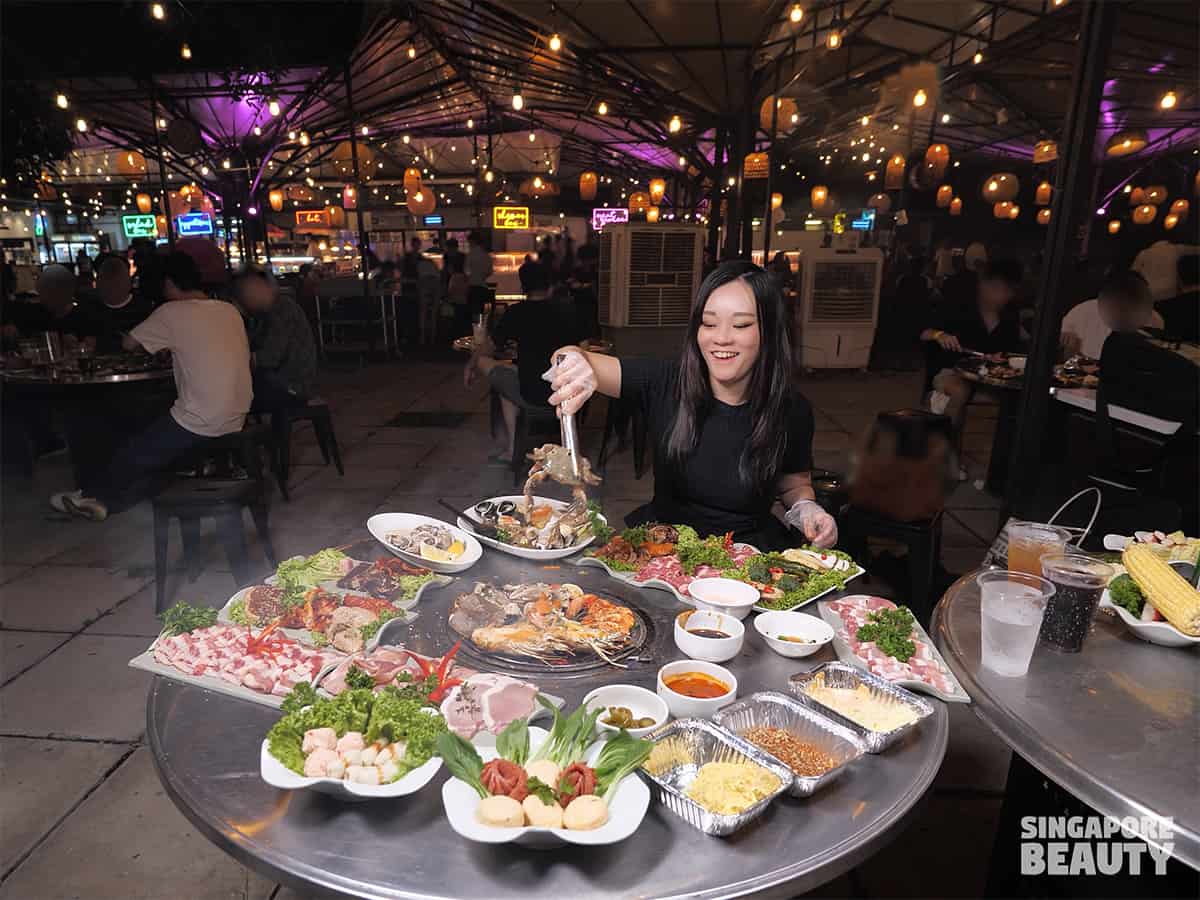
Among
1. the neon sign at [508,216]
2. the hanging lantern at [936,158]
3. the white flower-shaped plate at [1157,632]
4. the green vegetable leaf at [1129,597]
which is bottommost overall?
the white flower-shaped plate at [1157,632]

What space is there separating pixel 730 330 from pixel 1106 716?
1710 mm

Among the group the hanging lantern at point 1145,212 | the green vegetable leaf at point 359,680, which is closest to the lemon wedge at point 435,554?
the green vegetable leaf at point 359,680

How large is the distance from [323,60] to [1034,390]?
1170 centimetres

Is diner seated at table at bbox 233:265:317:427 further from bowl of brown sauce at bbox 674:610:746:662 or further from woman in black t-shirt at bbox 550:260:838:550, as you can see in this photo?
bowl of brown sauce at bbox 674:610:746:662

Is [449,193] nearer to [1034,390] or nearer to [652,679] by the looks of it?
[1034,390]

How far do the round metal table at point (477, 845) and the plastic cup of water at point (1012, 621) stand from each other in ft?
0.87

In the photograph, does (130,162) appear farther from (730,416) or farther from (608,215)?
(730,416)

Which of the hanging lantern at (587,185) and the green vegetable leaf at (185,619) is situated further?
the hanging lantern at (587,185)

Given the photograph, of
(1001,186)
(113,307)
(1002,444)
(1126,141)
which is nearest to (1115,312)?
(1002,444)

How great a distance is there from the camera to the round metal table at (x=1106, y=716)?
53.5 inches

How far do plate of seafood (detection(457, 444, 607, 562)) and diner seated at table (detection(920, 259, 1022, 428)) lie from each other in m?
5.22

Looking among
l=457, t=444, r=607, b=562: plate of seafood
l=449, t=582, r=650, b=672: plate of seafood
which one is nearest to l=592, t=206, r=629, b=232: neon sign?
l=457, t=444, r=607, b=562: plate of seafood

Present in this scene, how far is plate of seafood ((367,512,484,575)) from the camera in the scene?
242cm

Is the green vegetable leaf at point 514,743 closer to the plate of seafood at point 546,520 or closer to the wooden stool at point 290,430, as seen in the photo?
the plate of seafood at point 546,520
